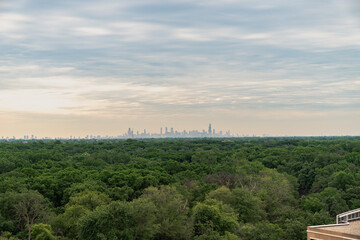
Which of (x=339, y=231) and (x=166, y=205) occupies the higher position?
(x=339, y=231)

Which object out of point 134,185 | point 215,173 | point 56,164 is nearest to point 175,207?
point 134,185

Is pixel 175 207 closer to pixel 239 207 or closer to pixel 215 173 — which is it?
pixel 239 207

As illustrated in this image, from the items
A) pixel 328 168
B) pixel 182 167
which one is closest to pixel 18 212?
pixel 182 167

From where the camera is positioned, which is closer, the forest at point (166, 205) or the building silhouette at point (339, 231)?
the building silhouette at point (339, 231)

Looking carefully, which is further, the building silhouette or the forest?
the forest

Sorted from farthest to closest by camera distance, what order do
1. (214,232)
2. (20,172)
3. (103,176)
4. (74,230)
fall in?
1. (20,172)
2. (103,176)
3. (74,230)
4. (214,232)

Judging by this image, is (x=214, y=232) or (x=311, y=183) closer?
(x=214, y=232)

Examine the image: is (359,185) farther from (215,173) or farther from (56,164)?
(56,164)

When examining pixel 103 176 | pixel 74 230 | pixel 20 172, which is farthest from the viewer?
pixel 20 172

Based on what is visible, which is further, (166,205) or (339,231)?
(166,205)
